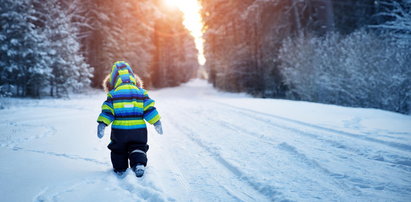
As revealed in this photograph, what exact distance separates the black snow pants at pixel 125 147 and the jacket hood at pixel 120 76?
2.28 feet

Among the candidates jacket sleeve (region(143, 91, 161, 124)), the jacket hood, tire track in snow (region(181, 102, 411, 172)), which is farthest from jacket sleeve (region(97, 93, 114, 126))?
tire track in snow (region(181, 102, 411, 172))

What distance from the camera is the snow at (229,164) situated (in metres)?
2.52

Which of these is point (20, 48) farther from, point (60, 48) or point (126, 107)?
point (126, 107)

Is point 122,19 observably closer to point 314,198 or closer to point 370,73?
point 370,73

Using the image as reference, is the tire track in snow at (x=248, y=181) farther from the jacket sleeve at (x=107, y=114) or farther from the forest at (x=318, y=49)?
the forest at (x=318, y=49)

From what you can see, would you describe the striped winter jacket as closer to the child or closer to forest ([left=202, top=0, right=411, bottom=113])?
the child

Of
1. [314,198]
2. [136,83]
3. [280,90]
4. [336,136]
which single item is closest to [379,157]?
[336,136]

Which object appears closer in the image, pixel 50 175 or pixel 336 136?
pixel 50 175

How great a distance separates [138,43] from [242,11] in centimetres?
1183

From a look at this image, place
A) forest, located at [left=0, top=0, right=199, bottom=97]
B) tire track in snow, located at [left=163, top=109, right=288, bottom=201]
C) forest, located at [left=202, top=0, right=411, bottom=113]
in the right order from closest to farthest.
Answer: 1. tire track in snow, located at [left=163, top=109, right=288, bottom=201]
2. forest, located at [left=202, top=0, right=411, bottom=113]
3. forest, located at [left=0, top=0, right=199, bottom=97]

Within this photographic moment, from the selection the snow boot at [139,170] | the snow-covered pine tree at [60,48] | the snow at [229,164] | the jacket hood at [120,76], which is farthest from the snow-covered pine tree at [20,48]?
the snow boot at [139,170]

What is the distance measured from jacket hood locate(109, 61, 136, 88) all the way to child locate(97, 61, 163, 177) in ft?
0.04

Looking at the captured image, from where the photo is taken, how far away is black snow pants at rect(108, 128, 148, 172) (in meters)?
3.16

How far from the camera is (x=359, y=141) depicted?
4219mm
